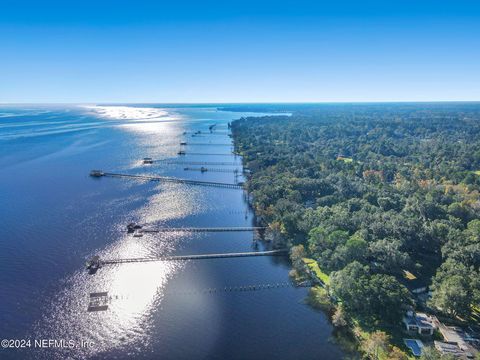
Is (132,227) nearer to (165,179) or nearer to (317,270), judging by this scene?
(317,270)

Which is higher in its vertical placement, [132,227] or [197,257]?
[132,227]

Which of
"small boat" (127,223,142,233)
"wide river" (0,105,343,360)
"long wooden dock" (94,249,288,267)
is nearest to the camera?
"wide river" (0,105,343,360)

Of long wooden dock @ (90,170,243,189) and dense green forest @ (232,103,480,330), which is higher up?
dense green forest @ (232,103,480,330)

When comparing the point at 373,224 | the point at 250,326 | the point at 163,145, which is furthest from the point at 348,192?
the point at 163,145

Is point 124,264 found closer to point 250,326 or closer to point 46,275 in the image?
point 46,275

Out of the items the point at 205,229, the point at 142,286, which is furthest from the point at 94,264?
the point at 205,229

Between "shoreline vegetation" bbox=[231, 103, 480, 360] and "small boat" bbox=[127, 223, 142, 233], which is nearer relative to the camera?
"shoreline vegetation" bbox=[231, 103, 480, 360]

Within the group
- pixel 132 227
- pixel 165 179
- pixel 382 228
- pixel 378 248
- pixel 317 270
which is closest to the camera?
pixel 378 248

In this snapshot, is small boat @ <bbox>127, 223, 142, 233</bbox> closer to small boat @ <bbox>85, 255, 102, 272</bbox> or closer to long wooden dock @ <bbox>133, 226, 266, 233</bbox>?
long wooden dock @ <bbox>133, 226, 266, 233</bbox>

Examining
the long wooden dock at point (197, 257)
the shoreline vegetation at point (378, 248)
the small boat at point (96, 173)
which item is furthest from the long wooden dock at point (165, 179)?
the long wooden dock at point (197, 257)

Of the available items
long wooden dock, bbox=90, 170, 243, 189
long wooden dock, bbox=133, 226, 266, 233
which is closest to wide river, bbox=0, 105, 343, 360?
long wooden dock, bbox=133, 226, 266, 233
